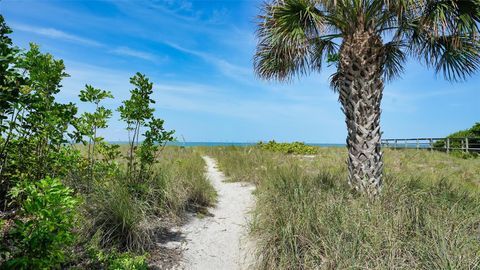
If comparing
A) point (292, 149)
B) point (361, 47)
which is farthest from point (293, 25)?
point (292, 149)

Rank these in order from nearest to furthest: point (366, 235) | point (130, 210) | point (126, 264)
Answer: point (126, 264) < point (366, 235) < point (130, 210)

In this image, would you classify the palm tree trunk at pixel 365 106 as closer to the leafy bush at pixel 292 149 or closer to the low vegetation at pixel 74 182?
the low vegetation at pixel 74 182

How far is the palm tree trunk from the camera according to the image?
5.79 m

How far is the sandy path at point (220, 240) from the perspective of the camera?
4250 millimetres

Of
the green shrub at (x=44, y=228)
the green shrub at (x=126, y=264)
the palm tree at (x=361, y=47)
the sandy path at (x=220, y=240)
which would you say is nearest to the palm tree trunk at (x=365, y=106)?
the palm tree at (x=361, y=47)

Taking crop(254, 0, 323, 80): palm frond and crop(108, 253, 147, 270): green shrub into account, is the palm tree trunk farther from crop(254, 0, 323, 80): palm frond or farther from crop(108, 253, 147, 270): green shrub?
crop(108, 253, 147, 270): green shrub

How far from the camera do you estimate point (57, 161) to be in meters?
4.27

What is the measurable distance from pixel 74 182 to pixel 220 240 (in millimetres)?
2738

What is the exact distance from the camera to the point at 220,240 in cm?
509

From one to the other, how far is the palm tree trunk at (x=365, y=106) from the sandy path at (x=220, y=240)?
99.4 inches

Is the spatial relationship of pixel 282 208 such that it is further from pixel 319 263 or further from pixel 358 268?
pixel 358 268

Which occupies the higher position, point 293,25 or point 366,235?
point 293,25

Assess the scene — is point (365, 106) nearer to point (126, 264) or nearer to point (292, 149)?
point (126, 264)

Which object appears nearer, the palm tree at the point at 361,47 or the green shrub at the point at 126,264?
the green shrub at the point at 126,264
